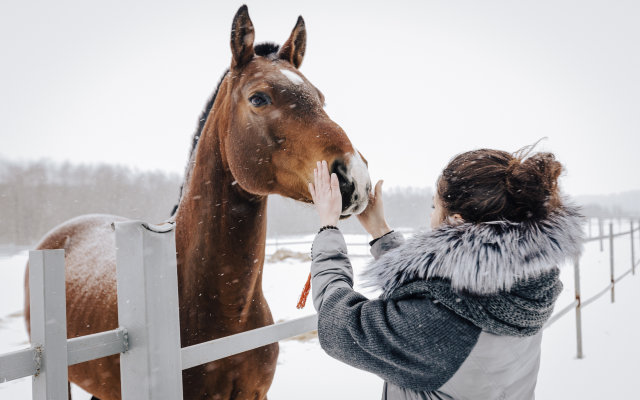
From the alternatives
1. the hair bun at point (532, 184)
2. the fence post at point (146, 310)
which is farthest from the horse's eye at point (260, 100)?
the hair bun at point (532, 184)

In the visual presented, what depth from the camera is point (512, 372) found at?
0.93 meters

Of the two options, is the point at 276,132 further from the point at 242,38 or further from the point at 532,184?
the point at 532,184

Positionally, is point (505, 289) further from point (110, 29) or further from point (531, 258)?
point (110, 29)

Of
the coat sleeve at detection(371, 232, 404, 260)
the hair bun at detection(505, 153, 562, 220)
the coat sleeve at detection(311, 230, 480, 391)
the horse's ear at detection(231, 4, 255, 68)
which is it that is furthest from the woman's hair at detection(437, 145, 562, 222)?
the horse's ear at detection(231, 4, 255, 68)

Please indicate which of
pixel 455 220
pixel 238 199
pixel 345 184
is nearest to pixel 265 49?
pixel 238 199

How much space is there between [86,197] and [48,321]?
319 centimetres

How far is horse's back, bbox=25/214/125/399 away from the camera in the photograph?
5.29 feet

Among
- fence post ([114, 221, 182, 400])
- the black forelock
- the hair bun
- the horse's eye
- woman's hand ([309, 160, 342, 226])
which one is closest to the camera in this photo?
fence post ([114, 221, 182, 400])

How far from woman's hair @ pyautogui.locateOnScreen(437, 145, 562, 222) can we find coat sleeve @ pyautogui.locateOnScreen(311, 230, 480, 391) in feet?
0.98

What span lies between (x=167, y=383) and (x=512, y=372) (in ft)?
2.81

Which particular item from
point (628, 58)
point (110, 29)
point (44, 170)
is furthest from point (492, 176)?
point (628, 58)

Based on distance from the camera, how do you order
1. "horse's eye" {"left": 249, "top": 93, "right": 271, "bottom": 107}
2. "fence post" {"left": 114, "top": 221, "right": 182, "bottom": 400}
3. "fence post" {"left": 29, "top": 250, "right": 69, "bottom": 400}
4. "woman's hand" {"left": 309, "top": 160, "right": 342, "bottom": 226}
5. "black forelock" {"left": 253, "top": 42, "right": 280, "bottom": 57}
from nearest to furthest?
"fence post" {"left": 29, "top": 250, "right": 69, "bottom": 400}
"fence post" {"left": 114, "top": 221, "right": 182, "bottom": 400}
"woman's hand" {"left": 309, "top": 160, "right": 342, "bottom": 226}
"horse's eye" {"left": 249, "top": 93, "right": 271, "bottom": 107}
"black forelock" {"left": 253, "top": 42, "right": 280, "bottom": 57}

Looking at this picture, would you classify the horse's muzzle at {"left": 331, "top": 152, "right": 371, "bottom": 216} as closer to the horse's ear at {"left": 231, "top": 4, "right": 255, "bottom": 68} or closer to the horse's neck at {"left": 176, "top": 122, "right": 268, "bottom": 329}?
the horse's neck at {"left": 176, "top": 122, "right": 268, "bottom": 329}

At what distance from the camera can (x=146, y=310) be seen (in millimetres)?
788
